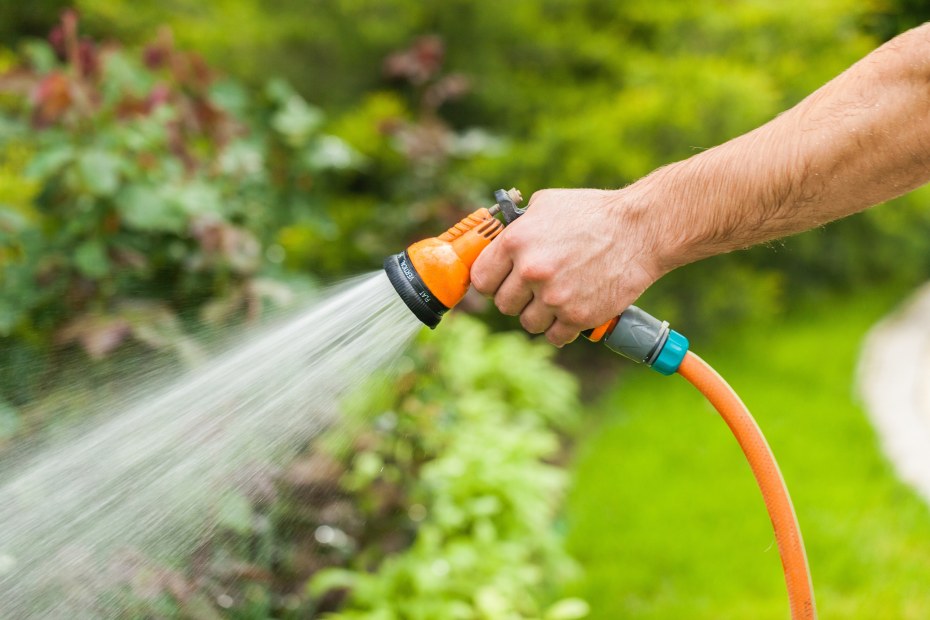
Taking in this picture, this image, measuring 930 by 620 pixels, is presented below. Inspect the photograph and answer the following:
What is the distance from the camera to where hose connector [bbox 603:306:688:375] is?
56.1 inches

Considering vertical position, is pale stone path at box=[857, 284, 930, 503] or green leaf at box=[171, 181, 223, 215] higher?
pale stone path at box=[857, 284, 930, 503]

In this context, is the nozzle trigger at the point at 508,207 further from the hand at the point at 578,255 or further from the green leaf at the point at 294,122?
the green leaf at the point at 294,122

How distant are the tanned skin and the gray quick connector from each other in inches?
2.1

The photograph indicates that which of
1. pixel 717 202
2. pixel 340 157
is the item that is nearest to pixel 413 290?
pixel 717 202

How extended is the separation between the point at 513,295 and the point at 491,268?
2.3 inches

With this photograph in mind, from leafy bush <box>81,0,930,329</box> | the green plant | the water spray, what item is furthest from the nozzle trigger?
leafy bush <box>81,0,930,329</box>

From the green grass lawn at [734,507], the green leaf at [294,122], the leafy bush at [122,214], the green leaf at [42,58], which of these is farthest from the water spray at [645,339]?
the green leaf at [42,58]

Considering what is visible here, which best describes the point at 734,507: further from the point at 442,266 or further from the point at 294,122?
the point at 442,266

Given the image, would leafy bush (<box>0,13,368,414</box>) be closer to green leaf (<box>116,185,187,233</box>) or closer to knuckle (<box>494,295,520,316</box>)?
green leaf (<box>116,185,187,233</box>)

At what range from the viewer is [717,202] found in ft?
4.39

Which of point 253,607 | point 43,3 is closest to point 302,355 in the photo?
point 253,607

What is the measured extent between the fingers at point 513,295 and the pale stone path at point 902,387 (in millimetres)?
2866

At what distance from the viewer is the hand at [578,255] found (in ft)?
4.46

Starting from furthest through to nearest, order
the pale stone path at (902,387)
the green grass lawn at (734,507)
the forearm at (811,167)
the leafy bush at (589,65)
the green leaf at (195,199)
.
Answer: the leafy bush at (589,65) → the pale stone path at (902,387) → the green grass lawn at (734,507) → the green leaf at (195,199) → the forearm at (811,167)
